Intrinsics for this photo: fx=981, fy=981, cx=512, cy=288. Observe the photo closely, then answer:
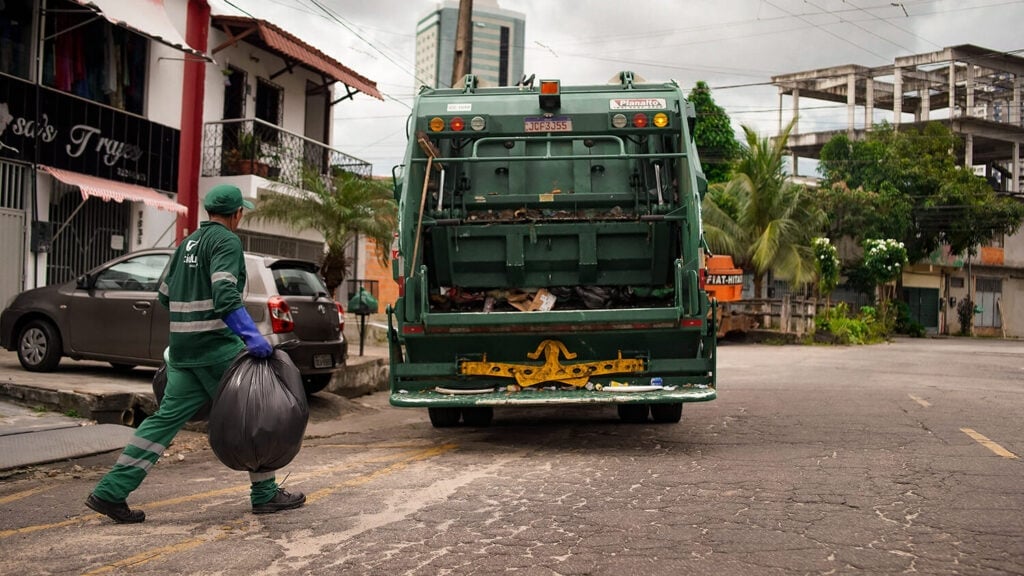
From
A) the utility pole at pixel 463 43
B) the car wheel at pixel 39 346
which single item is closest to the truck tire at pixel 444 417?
the car wheel at pixel 39 346

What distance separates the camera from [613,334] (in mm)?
7152

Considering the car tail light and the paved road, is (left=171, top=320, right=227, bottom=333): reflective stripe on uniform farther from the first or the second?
the car tail light

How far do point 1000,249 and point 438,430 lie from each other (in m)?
42.6

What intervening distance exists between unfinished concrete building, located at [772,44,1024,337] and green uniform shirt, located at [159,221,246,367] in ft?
130

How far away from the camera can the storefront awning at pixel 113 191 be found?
13797 mm

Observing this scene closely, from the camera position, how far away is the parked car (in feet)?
29.7

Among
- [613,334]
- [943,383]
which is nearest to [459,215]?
[613,334]

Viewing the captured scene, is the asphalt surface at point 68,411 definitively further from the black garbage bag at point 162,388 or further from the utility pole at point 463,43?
the utility pole at point 463,43

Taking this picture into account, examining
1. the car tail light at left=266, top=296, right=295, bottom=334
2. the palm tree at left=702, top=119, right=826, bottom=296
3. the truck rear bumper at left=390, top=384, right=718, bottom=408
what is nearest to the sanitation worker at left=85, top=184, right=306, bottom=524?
the truck rear bumper at left=390, top=384, right=718, bottom=408

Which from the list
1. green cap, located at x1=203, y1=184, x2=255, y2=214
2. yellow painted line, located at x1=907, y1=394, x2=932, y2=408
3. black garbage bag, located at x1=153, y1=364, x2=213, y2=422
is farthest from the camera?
yellow painted line, located at x1=907, y1=394, x2=932, y2=408

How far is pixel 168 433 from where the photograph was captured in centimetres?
475

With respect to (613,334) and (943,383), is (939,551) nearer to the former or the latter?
(613,334)

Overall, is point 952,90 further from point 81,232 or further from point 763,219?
point 81,232

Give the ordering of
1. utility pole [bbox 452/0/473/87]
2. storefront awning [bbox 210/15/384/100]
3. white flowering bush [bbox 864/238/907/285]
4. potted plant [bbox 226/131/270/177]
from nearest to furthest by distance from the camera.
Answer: utility pole [bbox 452/0/473/87] < storefront awning [bbox 210/15/384/100] < potted plant [bbox 226/131/270/177] < white flowering bush [bbox 864/238/907/285]
